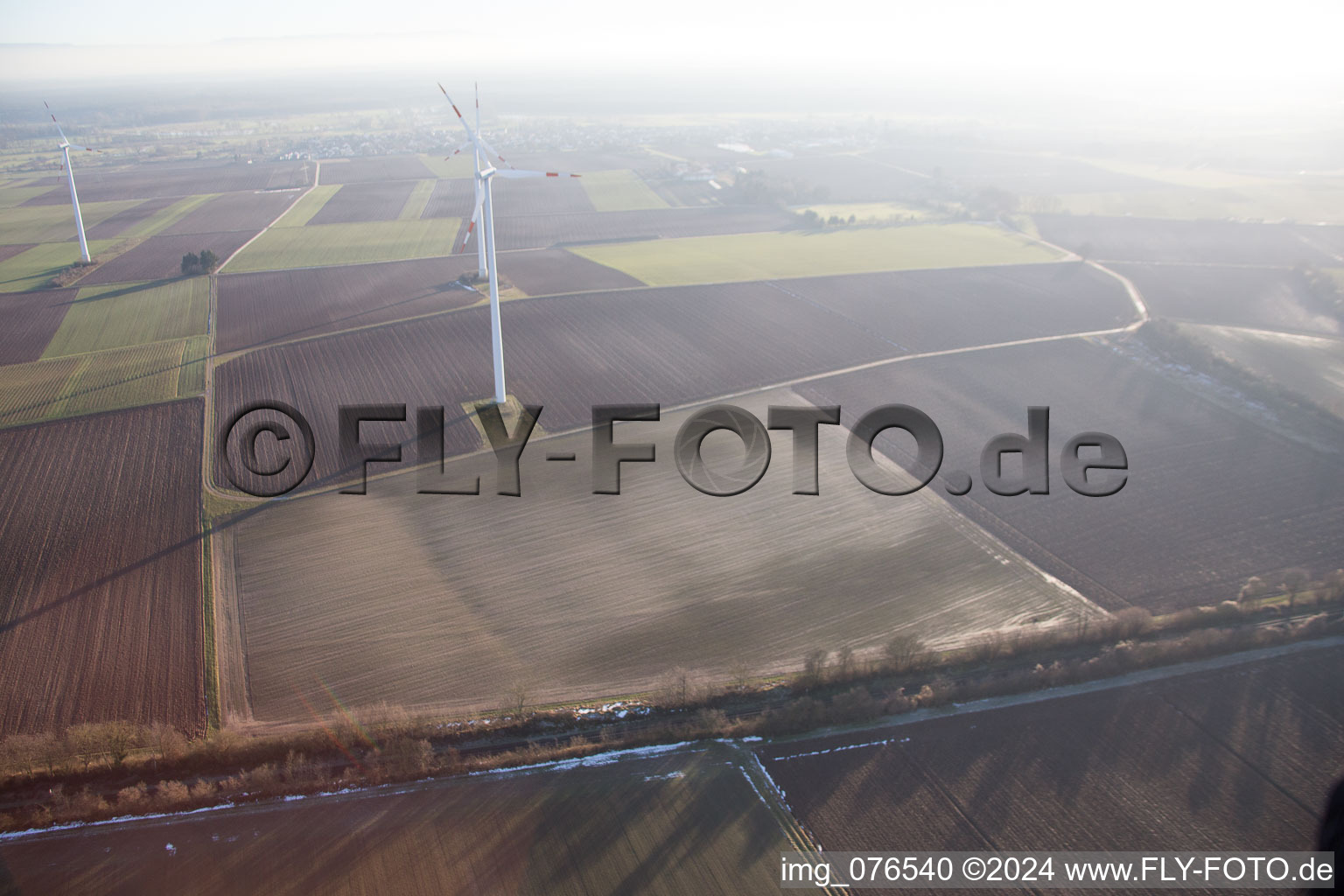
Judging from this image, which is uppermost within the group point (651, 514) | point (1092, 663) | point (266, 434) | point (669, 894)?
point (266, 434)

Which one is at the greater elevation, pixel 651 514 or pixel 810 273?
pixel 810 273

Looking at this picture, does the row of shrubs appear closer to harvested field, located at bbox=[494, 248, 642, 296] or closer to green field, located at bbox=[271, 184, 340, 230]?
harvested field, located at bbox=[494, 248, 642, 296]

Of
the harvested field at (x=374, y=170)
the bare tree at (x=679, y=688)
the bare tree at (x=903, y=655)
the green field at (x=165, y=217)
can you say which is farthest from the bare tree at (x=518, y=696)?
the harvested field at (x=374, y=170)

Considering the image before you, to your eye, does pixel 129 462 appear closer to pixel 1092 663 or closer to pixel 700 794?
pixel 700 794

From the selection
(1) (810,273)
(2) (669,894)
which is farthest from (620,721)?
(1) (810,273)

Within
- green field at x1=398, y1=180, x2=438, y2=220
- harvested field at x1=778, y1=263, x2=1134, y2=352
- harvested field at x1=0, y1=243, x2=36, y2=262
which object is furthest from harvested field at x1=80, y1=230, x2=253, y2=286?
harvested field at x1=778, y1=263, x2=1134, y2=352

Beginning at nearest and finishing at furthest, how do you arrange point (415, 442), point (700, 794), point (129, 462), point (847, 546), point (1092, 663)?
point (700, 794), point (1092, 663), point (847, 546), point (129, 462), point (415, 442)

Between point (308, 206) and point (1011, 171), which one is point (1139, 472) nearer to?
point (308, 206)
